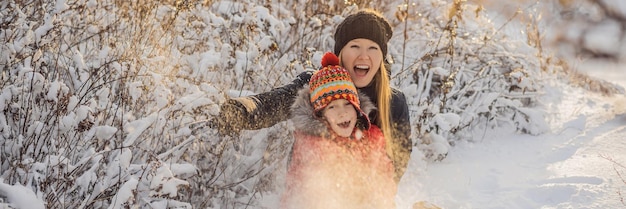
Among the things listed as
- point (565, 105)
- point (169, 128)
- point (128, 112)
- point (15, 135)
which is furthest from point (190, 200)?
point (565, 105)

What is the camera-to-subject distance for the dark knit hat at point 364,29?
103 inches

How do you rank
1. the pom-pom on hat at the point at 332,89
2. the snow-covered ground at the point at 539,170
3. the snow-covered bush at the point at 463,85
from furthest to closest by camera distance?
the snow-covered bush at the point at 463,85 → the snow-covered ground at the point at 539,170 → the pom-pom on hat at the point at 332,89

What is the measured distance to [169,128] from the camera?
247 centimetres

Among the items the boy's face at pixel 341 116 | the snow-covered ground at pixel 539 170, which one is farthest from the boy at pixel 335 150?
the snow-covered ground at pixel 539 170

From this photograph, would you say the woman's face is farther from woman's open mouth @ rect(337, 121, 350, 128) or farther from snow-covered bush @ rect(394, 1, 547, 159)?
snow-covered bush @ rect(394, 1, 547, 159)

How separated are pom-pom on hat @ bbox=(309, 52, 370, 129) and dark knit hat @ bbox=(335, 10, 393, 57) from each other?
25cm

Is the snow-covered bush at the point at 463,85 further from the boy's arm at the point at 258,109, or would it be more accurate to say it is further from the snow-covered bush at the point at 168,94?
the boy's arm at the point at 258,109

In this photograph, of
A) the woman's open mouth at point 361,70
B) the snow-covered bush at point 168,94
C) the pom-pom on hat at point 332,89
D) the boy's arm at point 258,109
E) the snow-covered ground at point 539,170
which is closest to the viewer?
the snow-covered bush at point 168,94

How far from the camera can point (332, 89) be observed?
2.37m

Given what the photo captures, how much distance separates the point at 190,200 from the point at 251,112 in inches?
23.9

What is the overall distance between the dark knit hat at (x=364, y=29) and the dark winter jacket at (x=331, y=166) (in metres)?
0.32

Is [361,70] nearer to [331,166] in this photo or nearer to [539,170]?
[331,166]

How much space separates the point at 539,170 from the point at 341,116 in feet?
6.02

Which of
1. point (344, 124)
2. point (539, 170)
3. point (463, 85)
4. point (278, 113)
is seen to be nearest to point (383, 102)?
point (344, 124)
